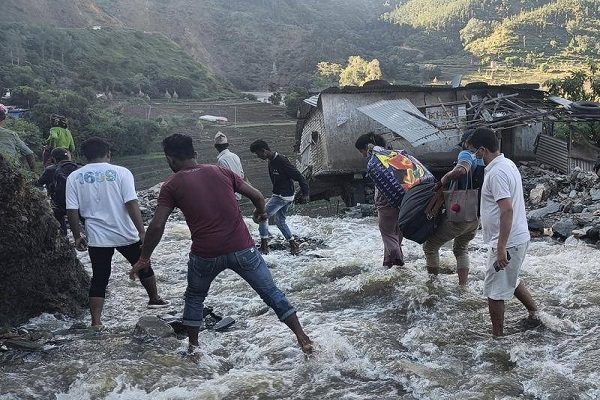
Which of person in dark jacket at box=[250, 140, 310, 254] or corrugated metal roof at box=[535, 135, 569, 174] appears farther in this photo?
corrugated metal roof at box=[535, 135, 569, 174]

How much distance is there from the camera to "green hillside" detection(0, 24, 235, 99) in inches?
1889

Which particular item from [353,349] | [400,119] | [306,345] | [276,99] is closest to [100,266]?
[306,345]

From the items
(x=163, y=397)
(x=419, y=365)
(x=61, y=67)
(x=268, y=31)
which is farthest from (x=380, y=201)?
(x=268, y=31)

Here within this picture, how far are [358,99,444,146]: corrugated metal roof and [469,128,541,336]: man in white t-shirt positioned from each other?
10888 millimetres

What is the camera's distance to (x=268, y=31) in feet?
350

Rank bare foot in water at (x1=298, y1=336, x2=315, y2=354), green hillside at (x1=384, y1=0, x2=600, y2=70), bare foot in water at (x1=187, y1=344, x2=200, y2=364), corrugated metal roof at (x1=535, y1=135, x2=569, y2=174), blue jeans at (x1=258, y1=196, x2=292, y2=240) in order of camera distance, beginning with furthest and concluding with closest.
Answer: green hillside at (x1=384, y1=0, x2=600, y2=70)
corrugated metal roof at (x1=535, y1=135, x2=569, y2=174)
blue jeans at (x1=258, y1=196, x2=292, y2=240)
bare foot in water at (x1=187, y1=344, x2=200, y2=364)
bare foot in water at (x1=298, y1=336, x2=315, y2=354)

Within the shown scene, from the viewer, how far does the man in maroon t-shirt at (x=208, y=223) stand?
161 inches

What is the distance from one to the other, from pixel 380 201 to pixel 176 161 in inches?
104

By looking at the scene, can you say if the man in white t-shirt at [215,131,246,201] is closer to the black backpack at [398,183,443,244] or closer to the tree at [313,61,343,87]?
the black backpack at [398,183,443,244]

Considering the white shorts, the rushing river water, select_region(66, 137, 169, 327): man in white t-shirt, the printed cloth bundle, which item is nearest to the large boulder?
the rushing river water

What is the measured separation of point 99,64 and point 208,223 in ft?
193

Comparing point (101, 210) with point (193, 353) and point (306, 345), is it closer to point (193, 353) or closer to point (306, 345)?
point (193, 353)

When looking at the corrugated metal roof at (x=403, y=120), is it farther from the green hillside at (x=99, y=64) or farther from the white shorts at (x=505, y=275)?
the green hillside at (x=99, y=64)

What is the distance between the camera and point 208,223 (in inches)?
162
